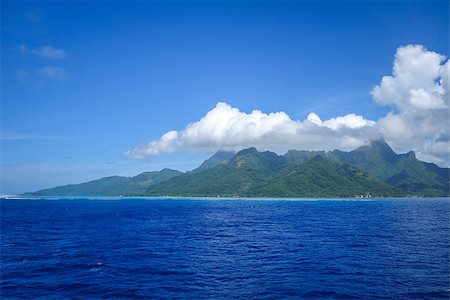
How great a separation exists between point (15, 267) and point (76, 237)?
114 ft

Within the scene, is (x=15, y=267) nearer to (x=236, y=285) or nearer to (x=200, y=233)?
(x=236, y=285)

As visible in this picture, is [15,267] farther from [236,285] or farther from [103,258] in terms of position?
[236,285]

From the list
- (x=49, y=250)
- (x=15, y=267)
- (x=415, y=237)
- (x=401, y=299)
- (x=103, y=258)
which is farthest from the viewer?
(x=415, y=237)

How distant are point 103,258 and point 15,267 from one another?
14.8m

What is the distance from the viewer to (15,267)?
2261 inches

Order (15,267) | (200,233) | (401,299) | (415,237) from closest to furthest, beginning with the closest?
(401,299)
(15,267)
(415,237)
(200,233)

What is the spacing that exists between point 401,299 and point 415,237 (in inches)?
2100

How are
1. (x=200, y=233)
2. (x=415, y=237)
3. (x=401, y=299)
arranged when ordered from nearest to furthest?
(x=401, y=299), (x=415, y=237), (x=200, y=233)

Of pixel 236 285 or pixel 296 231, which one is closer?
pixel 236 285

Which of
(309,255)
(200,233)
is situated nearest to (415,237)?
(309,255)

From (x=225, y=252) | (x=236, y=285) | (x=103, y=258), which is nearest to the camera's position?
(x=236, y=285)

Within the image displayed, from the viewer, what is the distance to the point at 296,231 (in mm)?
98250

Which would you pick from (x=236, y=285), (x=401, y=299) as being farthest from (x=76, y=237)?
(x=401, y=299)

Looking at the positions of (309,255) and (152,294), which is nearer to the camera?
(152,294)
